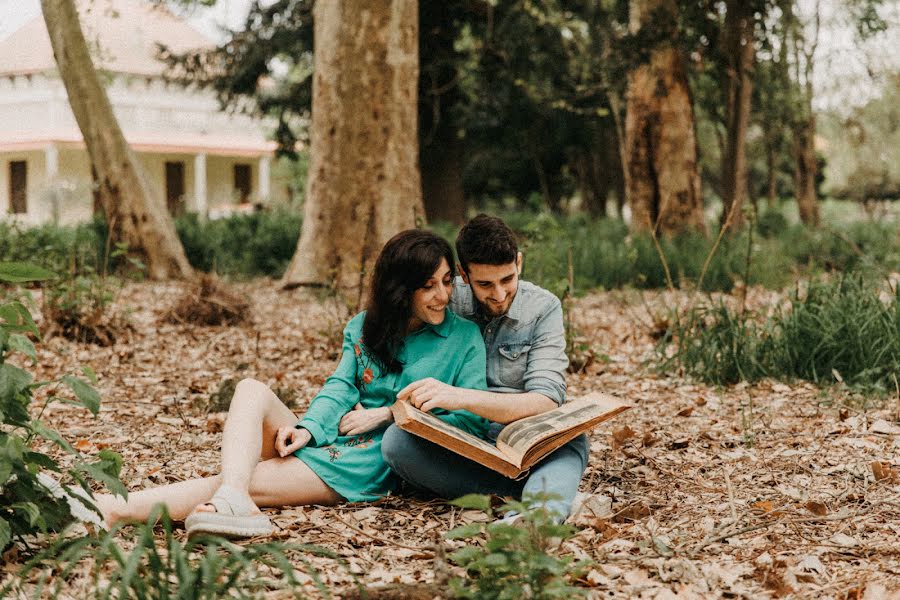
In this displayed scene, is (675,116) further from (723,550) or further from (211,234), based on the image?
(723,550)

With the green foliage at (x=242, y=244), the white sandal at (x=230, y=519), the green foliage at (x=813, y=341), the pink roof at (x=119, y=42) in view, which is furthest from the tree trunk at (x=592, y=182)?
the white sandal at (x=230, y=519)

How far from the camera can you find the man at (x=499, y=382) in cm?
327

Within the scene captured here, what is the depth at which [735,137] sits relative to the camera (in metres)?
14.0

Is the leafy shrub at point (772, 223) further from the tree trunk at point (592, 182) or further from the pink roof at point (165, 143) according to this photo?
the pink roof at point (165, 143)

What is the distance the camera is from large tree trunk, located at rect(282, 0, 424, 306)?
9.01 m

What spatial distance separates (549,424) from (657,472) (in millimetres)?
983

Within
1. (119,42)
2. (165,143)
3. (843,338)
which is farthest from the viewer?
(119,42)

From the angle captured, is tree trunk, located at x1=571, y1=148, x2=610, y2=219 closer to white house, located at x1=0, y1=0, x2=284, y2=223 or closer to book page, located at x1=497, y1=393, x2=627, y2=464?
white house, located at x1=0, y1=0, x2=284, y2=223

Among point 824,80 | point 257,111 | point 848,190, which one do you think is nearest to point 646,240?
point 257,111

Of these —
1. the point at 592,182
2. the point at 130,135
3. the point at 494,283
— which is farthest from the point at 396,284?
the point at 130,135

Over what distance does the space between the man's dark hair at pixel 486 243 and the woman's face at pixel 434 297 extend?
10cm

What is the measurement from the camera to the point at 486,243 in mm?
3311

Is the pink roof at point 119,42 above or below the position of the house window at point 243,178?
above

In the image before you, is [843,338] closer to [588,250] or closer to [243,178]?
[588,250]
